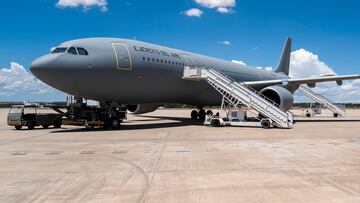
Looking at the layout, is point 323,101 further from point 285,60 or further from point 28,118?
point 28,118

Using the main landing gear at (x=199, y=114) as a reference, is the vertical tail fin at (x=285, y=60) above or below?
Answer: above

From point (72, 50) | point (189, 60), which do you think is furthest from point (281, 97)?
point (72, 50)

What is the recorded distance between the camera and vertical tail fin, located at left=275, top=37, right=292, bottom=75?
37438mm

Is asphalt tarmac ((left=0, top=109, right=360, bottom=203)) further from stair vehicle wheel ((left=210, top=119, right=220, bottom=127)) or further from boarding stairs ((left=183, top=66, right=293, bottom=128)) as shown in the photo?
stair vehicle wheel ((left=210, top=119, right=220, bottom=127))

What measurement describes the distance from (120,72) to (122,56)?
80 centimetres

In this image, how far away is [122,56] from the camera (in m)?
17.0

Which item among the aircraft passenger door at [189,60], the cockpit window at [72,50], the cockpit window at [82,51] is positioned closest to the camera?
the cockpit window at [72,50]

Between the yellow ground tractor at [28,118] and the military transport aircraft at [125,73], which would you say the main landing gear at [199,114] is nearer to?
the military transport aircraft at [125,73]

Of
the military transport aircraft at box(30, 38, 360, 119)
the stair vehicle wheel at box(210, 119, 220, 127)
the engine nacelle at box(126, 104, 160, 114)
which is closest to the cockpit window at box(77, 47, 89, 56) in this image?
the military transport aircraft at box(30, 38, 360, 119)

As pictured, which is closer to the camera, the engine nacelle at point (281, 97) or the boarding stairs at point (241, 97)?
the boarding stairs at point (241, 97)

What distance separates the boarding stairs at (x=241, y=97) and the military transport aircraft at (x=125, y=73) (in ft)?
2.82

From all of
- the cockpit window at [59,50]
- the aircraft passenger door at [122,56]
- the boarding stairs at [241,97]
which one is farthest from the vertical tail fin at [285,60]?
the cockpit window at [59,50]

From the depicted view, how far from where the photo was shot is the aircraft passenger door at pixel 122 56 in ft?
55.2

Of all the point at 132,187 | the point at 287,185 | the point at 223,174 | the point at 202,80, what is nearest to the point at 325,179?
the point at 287,185
